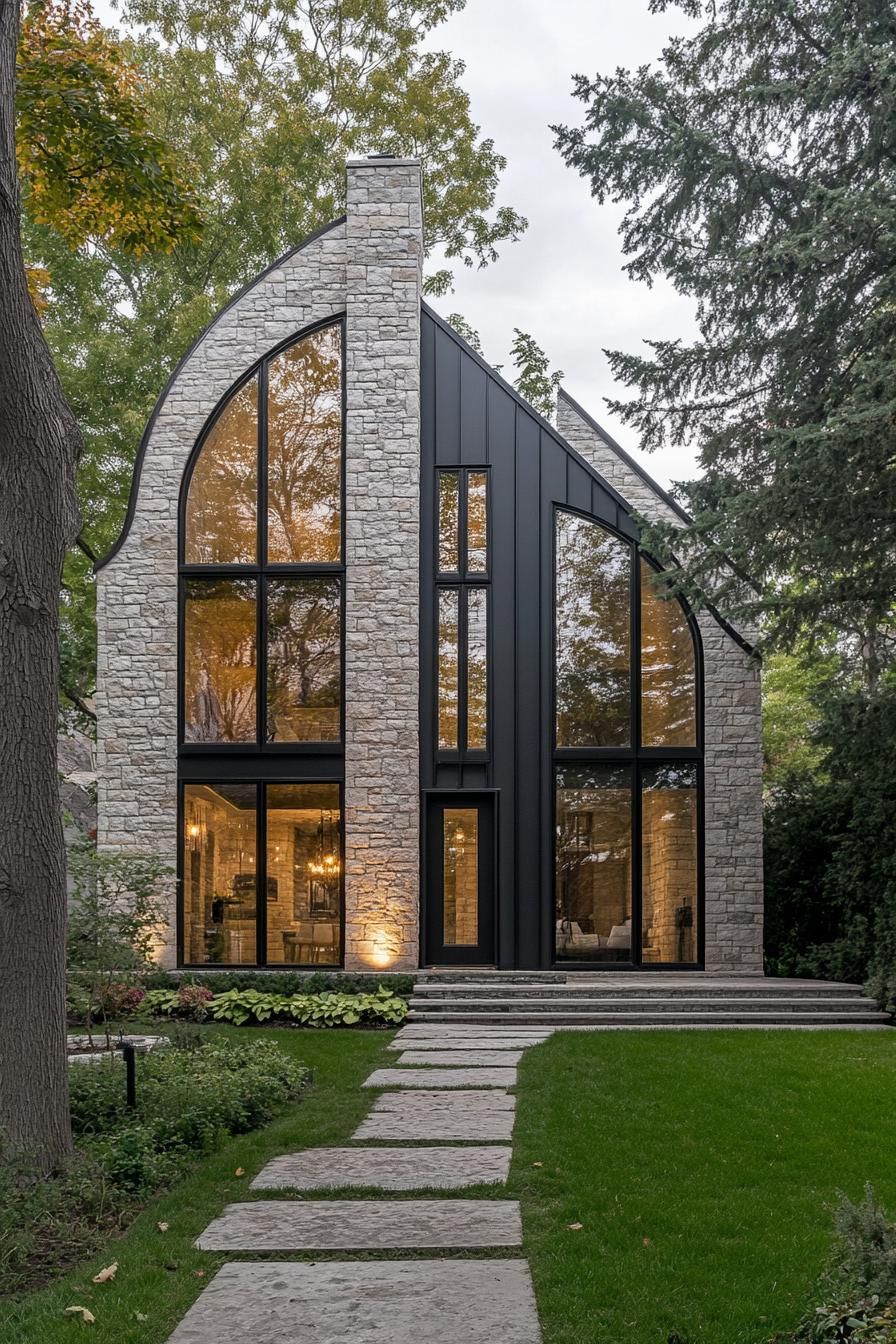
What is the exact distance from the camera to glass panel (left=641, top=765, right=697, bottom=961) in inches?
535

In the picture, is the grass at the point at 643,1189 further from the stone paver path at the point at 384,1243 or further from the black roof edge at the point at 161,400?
the black roof edge at the point at 161,400

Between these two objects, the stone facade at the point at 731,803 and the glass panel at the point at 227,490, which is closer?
the stone facade at the point at 731,803

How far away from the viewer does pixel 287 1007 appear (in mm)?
11773

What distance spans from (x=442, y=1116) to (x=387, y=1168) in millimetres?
1314

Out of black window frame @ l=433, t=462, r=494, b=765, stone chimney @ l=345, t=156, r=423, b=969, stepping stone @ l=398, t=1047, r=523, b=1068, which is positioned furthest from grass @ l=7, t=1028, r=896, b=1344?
black window frame @ l=433, t=462, r=494, b=765

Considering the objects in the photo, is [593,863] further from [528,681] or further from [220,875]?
[220,875]

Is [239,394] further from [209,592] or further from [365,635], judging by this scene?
[365,635]

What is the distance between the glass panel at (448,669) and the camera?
13.7m

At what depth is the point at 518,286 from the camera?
1001 inches

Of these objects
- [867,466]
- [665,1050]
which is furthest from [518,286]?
[665,1050]

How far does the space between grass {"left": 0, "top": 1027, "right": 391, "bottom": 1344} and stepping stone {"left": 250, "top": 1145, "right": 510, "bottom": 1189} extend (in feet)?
0.58

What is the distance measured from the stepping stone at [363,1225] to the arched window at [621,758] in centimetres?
828

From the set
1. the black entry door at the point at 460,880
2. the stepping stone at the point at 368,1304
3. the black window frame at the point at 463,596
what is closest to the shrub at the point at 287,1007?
the black entry door at the point at 460,880

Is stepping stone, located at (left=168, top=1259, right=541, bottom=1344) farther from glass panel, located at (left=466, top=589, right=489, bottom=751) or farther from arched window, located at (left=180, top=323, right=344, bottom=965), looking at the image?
glass panel, located at (left=466, top=589, right=489, bottom=751)
